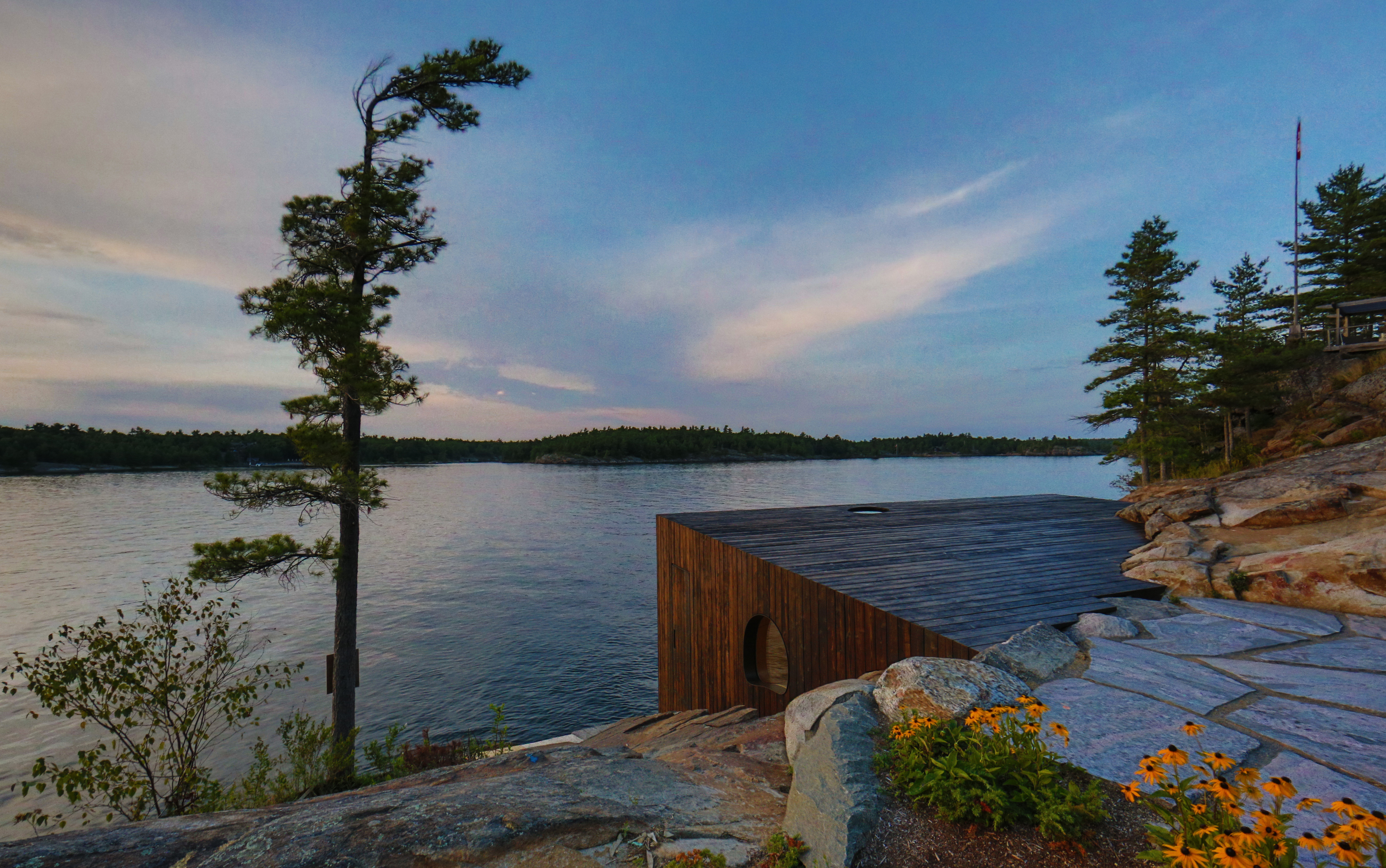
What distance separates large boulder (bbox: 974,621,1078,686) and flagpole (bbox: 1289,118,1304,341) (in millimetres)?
21731

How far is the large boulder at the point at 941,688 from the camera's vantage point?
2820 mm

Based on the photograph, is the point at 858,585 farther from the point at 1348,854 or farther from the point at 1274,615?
the point at 1348,854

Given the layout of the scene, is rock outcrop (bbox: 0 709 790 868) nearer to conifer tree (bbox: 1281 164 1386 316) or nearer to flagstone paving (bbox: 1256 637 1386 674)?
flagstone paving (bbox: 1256 637 1386 674)

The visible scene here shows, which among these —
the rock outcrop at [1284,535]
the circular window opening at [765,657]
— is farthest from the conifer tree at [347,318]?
the rock outcrop at [1284,535]

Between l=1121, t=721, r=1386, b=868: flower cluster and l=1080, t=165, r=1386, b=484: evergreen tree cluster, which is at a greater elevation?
l=1080, t=165, r=1386, b=484: evergreen tree cluster

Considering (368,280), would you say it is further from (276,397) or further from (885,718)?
(885,718)

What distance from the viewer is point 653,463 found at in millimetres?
98250

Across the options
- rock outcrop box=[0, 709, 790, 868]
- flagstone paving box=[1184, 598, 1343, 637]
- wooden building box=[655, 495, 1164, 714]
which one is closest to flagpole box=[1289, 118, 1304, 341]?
wooden building box=[655, 495, 1164, 714]

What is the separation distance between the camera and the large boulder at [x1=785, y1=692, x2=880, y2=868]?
2.15 m

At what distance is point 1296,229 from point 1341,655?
25.7 m

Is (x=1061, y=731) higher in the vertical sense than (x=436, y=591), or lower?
higher

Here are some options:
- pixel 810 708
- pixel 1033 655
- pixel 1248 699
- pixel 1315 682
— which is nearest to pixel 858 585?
pixel 1033 655

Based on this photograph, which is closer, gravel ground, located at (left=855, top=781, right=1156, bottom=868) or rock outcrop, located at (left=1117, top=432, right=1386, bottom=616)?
gravel ground, located at (left=855, top=781, right=1156, bottom=868)

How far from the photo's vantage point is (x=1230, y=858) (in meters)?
1.31
